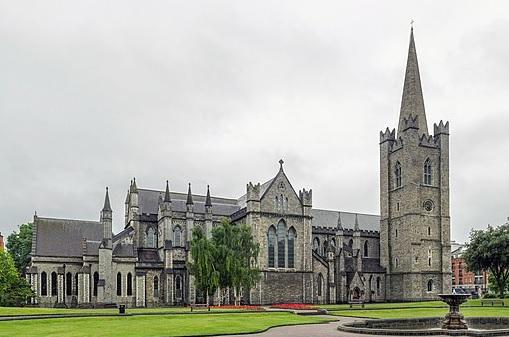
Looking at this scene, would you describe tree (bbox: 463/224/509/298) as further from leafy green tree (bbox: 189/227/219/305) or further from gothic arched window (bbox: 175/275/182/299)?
gothic arched window (bbox: 175/275/182/299)

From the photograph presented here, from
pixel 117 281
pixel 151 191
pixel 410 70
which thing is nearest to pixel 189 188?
pixel 151 191

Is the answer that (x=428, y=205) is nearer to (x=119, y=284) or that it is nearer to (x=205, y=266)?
(x=205, y=266)

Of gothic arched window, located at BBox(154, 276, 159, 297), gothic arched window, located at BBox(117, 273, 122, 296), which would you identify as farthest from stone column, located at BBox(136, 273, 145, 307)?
gothic arched window, located at BBox(117, 273, 122, 296)

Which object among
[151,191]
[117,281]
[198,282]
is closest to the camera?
[198,282]

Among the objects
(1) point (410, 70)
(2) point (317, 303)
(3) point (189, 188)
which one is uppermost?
(1) point (410, 70)

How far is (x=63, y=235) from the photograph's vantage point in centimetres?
7394

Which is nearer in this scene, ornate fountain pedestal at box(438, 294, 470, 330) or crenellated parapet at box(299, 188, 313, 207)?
ornate fountain pedestal at box(438, 294, 470, 330)

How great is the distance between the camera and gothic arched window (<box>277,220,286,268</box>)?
7369cm

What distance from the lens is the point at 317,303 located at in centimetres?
7575

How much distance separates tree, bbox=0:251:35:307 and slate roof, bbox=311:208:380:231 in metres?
45.6

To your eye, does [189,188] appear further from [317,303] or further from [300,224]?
[317,303]

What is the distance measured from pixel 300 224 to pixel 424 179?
2367cm

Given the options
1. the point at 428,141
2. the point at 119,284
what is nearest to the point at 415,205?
the point at 428,141

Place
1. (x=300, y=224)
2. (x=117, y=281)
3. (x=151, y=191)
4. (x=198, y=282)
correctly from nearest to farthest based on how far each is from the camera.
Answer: (x=198, y=282) → (x=117, y=281) → (x=300, y=224) → (x=151, y=191)
